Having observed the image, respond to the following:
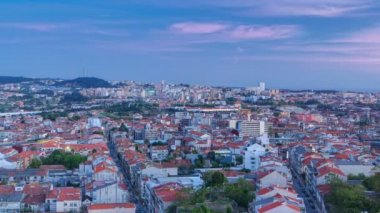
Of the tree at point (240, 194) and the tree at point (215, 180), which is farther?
the tree at point (215, 180)

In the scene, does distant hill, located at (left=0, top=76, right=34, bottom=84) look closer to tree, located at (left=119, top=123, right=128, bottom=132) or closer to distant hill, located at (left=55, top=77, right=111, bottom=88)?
distant hill, located at (left=55, top=77, right=111, bottom=88)

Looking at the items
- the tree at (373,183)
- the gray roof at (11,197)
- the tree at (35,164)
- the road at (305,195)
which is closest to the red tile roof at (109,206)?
the gray roof at (11,197)

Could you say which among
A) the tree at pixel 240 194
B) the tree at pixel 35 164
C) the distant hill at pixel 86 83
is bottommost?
the tree at pixel 35 164

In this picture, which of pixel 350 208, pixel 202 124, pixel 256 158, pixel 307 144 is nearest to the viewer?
pixel 350 208

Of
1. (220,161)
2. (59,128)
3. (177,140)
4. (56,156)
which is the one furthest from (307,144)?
(59,128)

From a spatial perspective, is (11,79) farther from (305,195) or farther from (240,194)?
(240,194)

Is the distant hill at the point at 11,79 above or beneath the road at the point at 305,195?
above

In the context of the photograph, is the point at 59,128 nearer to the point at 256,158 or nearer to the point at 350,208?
the point at 256,158

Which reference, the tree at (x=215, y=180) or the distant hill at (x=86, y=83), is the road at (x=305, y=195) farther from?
the distant hill at (x=86, y=83)

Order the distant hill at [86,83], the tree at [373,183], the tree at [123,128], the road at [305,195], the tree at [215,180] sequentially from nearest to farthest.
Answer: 1. the tree at [373,183]
2. the road at [305,195]
3. the tree at [215,180]
4. the tree at [123,128]
5. the distant hill at [86,83]
